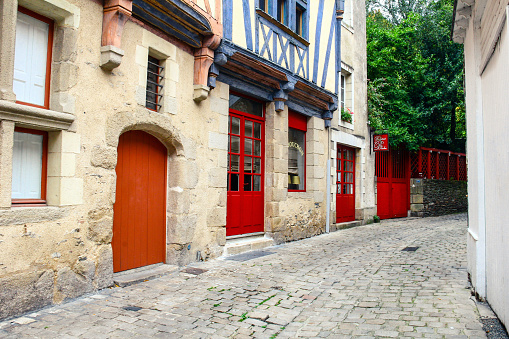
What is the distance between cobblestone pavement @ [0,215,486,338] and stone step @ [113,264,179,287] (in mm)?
113

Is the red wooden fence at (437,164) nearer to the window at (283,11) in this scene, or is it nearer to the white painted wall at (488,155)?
the window at (283,11)

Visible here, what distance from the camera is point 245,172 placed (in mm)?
7145

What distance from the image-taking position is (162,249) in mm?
5445

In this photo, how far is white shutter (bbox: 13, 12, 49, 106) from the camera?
3.66 metres

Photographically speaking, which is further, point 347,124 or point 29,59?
point 347,124

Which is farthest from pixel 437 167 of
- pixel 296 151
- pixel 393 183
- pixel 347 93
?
pixel 296 151

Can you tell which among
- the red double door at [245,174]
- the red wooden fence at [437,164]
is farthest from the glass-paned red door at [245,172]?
the red wooden fence at [437,164]

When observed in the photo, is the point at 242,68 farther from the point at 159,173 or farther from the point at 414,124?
the point at 414,124

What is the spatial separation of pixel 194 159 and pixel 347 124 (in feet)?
20.2

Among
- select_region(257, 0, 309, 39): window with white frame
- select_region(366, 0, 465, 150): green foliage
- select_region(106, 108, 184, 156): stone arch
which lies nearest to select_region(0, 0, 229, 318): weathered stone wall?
select_region(106, 108, 184, 156): stone arch

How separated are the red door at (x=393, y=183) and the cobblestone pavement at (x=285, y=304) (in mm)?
6500

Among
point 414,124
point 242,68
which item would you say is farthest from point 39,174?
point 414,124

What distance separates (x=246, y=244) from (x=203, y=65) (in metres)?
2.95

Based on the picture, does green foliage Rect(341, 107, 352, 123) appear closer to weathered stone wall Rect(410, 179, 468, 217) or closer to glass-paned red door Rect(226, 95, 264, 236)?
glass-paned red door Rect(226, 95, 264, 236)
